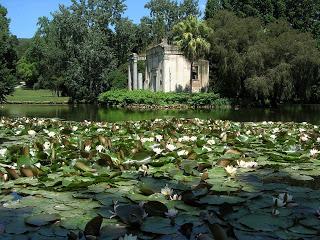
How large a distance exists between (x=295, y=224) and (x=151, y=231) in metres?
1.09

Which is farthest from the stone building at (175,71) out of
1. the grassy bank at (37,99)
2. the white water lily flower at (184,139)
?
the white water lily flower at (184,139)

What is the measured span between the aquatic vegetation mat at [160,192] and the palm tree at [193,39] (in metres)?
33.8

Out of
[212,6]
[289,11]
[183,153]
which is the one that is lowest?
[183,153]

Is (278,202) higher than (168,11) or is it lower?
lower

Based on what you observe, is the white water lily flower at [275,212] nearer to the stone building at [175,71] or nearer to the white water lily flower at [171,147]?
the white water lily flower at [171,147]

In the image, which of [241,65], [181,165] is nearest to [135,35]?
[241,65]

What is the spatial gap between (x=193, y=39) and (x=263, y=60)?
21.4ft

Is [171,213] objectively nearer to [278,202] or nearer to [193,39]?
[278,202]

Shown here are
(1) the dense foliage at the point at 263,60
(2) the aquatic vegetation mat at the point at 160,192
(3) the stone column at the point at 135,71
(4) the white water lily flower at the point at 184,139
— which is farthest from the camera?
(3) the stone column at the point at 135,71

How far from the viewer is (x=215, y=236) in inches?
113

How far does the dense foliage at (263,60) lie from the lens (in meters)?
38.1

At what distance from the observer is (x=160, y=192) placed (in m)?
4.17

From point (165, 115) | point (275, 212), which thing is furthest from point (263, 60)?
point (275, 212)

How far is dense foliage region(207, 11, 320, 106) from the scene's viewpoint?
38.1m
